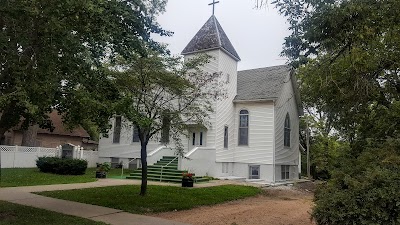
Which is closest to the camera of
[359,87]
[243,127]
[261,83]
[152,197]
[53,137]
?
[359,87]

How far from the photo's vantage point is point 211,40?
76.7ft

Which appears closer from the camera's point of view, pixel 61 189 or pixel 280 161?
pixel 61 189

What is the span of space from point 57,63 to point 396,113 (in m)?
7.59

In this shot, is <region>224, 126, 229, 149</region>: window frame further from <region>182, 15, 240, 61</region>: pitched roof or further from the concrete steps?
<region>182, 15, 240, 61</region>: pitched roof

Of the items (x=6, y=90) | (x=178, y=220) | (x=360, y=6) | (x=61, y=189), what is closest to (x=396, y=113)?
(x=360, y=6)

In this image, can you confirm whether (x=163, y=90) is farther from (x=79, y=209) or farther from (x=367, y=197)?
(x=367, y=197)

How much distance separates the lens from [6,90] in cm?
734

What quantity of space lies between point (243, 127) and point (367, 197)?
17525 mm

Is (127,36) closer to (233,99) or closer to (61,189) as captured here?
(61,189)

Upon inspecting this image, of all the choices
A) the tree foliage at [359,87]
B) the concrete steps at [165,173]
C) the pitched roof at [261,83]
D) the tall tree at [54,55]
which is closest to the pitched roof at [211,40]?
the pitched roof at [261,83]

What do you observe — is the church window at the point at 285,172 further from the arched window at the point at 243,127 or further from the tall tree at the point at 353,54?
the tall tree at the point at 353,54

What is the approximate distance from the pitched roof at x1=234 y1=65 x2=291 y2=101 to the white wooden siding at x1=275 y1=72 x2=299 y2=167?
61 cm

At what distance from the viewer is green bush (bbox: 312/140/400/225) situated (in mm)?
5754

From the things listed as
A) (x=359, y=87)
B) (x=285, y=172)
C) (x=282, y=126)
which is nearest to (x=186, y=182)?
(x=359, y=87)
